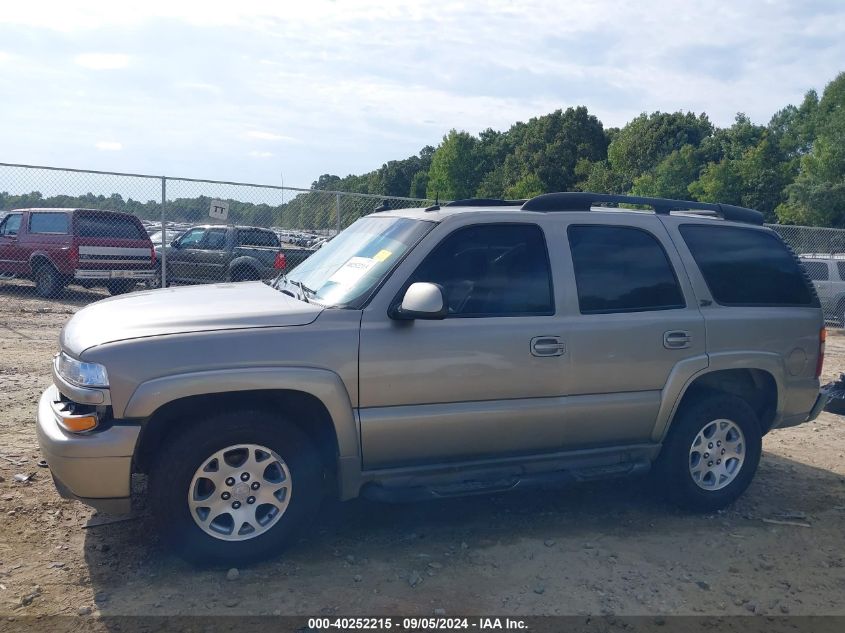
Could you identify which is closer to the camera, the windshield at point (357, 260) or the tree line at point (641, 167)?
the windshield at point (357, 260)

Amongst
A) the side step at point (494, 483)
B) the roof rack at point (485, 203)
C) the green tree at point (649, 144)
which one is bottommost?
the side step at point (494, 483)

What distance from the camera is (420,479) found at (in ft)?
13.6

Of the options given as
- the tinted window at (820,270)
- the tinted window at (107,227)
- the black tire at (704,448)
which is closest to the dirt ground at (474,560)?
the black tire at (704,448)

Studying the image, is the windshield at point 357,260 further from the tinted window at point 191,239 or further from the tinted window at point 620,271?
the tinted window at point 191,239

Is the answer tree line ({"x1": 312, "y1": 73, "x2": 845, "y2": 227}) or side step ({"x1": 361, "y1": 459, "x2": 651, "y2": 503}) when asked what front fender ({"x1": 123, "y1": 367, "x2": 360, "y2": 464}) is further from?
tree line ({"x1": 312, "y1": 73, "x2": 845, "y2": 227})

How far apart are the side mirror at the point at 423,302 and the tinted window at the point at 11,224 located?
13791 mm

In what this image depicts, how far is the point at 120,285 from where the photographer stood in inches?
592

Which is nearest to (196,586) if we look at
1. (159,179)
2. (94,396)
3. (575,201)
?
(94,396)

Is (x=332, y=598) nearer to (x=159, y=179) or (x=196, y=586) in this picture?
(x=196, y=586)

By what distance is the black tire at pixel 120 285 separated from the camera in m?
14.8

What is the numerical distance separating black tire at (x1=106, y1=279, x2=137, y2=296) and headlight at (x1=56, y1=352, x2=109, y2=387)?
38.3 ft

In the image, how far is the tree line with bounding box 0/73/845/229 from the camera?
44.2ft

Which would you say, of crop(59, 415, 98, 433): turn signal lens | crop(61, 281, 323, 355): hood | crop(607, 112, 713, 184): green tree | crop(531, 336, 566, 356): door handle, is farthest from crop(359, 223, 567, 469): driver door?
crop(607, 112, 713, 184): green tree

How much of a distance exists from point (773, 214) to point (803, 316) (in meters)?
37.8
